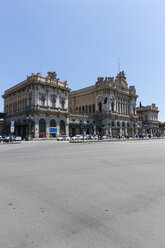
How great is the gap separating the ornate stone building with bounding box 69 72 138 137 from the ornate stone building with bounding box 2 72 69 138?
23.0ft

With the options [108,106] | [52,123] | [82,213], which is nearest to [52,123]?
[52,123]

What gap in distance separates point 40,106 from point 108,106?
2637 cm

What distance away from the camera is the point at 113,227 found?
9.81ft

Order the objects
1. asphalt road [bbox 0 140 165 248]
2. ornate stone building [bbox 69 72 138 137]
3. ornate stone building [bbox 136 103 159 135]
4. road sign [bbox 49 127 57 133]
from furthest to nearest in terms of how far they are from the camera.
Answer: ornate stone building [bbox 136 103 159 135]
ornate stone building [bbox 69 72 138 137]
road sign [bbox 49 127 57 133]
asphalt road [bbox 0 140 165 248]

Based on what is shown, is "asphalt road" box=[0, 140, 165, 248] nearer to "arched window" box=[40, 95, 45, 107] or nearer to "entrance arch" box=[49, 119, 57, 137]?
"entrance arch" box=[49, 119, 57, 137]

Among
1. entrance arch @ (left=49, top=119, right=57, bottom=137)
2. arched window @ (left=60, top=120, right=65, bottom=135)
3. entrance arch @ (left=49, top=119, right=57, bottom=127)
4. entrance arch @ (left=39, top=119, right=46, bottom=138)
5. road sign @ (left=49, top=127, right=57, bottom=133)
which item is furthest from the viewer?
arched window @ (left=60, top=120, right=65, bottom=135)

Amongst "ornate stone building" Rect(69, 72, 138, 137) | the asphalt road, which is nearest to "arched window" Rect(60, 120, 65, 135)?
"ornate stone building" Rect(69, 72, 138, 137)

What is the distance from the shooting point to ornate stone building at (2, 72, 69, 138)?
48.3 meters

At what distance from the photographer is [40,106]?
4947cm

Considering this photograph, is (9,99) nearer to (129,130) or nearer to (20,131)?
(20,131)

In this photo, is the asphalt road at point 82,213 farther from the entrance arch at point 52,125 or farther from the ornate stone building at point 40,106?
the entrance arch at point 52,125

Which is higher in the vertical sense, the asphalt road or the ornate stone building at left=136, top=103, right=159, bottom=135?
the ornate stone building at left=136, top=103, right=159, bottom=135

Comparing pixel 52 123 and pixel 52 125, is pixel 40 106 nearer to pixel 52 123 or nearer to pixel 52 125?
pixel 52 123

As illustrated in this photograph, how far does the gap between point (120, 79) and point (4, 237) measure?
75545mm
